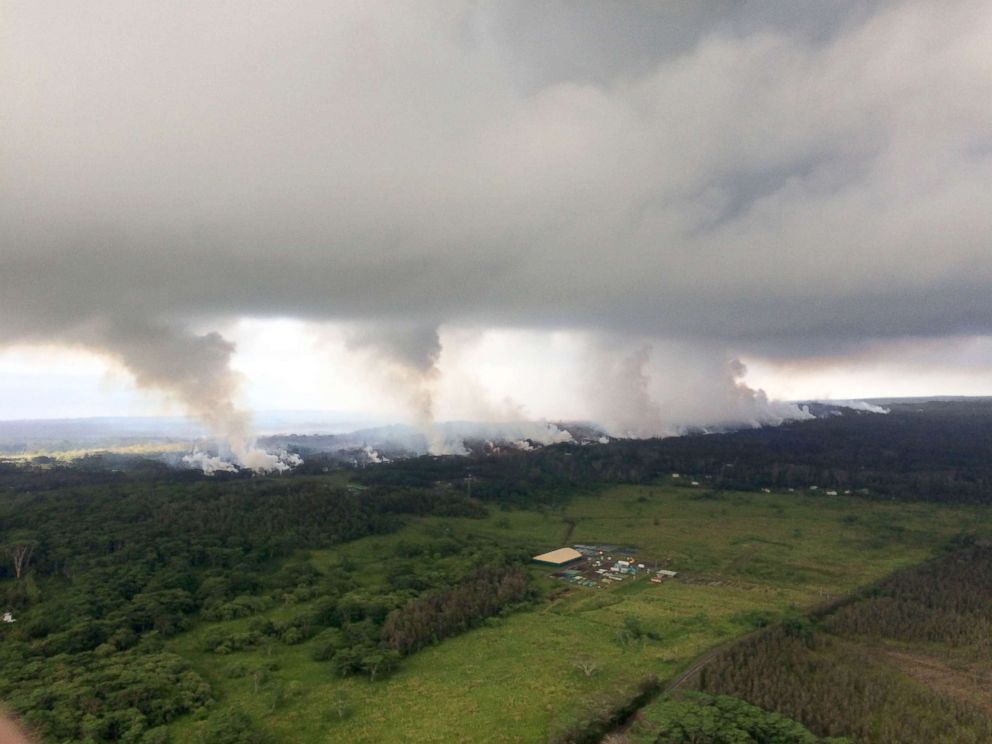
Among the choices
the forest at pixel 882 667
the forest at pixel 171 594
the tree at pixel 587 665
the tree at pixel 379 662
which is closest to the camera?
the forest at pixel 882 667

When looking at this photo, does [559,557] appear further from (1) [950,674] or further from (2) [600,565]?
(1) [950,674]

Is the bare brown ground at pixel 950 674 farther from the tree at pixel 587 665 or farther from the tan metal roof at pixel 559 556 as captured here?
the tan metal roof at pixel 559 556

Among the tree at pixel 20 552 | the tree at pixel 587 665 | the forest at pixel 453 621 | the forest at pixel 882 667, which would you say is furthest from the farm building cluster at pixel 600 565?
the tree at pixel 20 552

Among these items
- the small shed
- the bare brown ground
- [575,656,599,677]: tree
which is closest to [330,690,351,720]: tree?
[575,656,599,677]: tree

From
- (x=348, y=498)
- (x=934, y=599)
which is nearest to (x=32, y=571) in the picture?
(x=348, y=498)

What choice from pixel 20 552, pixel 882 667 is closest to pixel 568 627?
pixel 882 667
